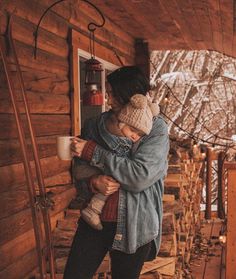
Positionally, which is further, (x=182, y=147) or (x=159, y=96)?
(x=159, y=96)

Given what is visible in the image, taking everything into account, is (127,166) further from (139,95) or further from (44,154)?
(44,154)

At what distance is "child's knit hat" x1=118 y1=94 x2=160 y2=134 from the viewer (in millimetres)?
1964

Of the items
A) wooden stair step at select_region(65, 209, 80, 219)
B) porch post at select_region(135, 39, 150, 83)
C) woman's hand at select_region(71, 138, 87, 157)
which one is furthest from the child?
porch post at select_region(135, 39, 150, 83)

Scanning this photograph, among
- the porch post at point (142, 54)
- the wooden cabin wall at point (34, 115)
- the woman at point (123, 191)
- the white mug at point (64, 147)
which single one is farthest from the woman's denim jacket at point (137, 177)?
the porch post at point (142, 54)

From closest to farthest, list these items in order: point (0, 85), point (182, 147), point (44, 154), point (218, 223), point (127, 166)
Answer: point (127, 166)
point (0, 85)
point (44, 154)
point (182, 147)
point (218, 223)

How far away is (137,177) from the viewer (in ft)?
6.40

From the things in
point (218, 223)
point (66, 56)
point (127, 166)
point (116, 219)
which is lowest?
point (218, 223)

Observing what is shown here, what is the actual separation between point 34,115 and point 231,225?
1.90 metres

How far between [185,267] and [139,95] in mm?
3812

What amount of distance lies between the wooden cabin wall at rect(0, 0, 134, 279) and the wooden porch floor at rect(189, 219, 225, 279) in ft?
6.56

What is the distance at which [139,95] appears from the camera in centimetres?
199

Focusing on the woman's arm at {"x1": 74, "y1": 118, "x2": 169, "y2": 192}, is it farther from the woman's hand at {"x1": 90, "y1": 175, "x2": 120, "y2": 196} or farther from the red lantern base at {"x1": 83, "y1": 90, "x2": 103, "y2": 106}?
the red lantern base at {"x1": 83, "y1": 90, "x2": 103, "y2": 106}

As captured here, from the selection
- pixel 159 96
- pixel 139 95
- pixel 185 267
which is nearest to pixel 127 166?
pixel 139 95

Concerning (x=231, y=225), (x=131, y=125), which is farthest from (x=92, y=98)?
(x=131, y=125)
